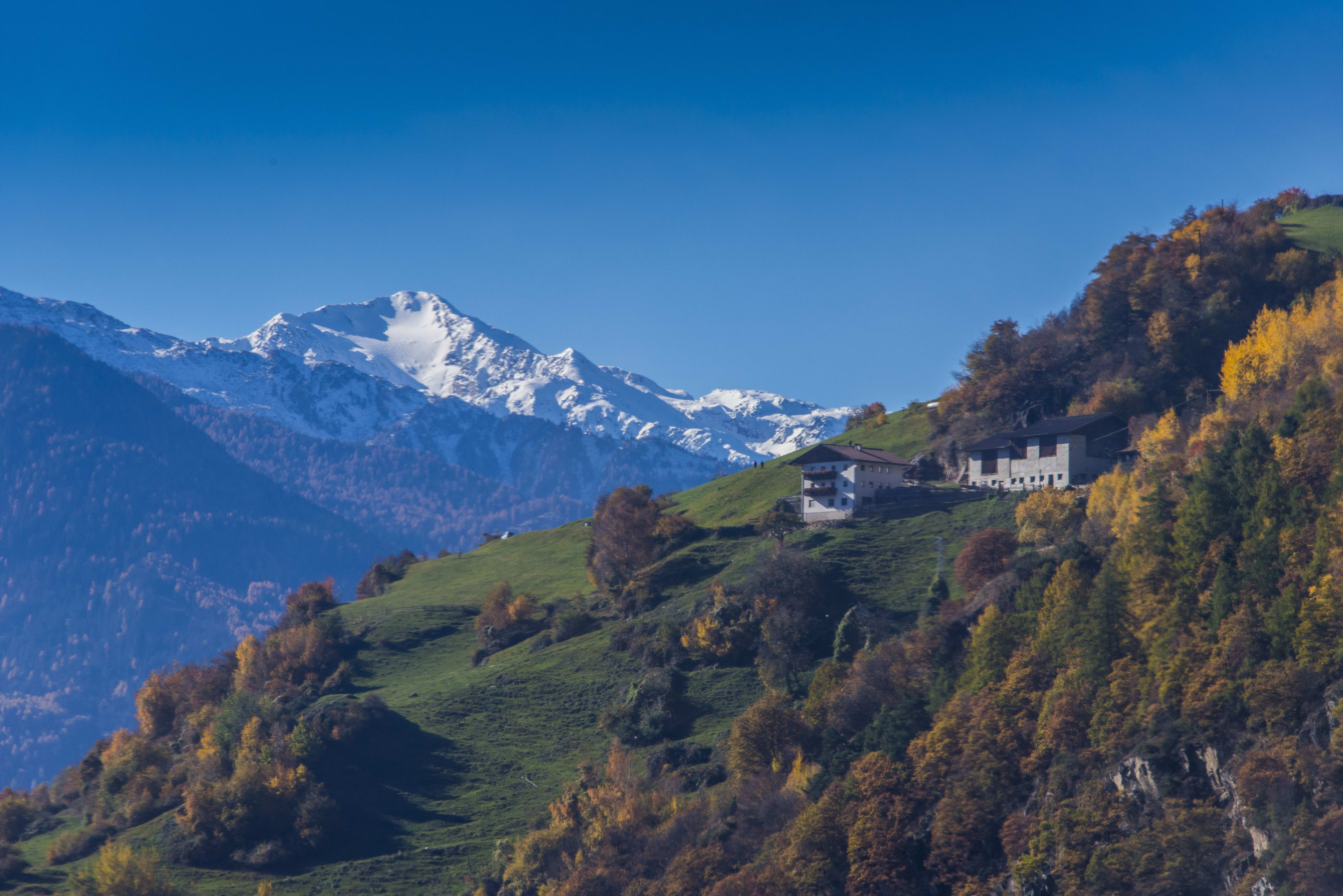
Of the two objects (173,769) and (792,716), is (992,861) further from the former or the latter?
(173,769)

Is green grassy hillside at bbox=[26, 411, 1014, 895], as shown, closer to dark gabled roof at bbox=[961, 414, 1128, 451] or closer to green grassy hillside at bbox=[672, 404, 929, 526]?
green grassy hillside at bbox=[672, 404, 929, 526]

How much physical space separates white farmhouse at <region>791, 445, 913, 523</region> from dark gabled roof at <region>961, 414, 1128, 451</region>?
9.70 metres

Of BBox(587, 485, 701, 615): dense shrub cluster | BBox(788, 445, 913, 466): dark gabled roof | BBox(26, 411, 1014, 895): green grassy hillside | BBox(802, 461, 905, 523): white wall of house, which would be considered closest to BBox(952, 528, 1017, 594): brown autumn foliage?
BBox(26, 411, 1014, 895): green grassy hillside

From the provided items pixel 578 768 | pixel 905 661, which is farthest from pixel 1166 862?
pixel 578 768

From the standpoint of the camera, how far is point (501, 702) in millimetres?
120625

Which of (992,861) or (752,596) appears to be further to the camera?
(752,596)

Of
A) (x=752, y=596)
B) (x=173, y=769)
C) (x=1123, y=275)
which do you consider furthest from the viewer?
(x=1123, y=275)

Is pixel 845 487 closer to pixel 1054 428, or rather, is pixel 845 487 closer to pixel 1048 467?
pixel 1048 467

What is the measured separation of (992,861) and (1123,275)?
94.6 metres

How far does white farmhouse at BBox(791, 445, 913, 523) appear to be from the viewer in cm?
13362

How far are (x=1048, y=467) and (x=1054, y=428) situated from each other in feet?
14.4

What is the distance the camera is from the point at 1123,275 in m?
153

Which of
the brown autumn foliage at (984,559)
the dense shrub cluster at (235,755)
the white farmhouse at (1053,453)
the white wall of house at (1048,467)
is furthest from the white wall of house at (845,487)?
the dense shrub cluster at (235,755)

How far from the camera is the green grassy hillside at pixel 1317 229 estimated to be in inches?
5822
